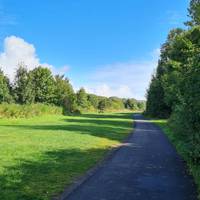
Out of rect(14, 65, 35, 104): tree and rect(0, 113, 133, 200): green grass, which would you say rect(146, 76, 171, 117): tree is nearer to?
rect(14, 65, 35, 104): tree

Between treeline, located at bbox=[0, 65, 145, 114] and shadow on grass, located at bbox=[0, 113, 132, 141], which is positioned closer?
shadow on grass, located at bbox=[0, 113, 132, 141]

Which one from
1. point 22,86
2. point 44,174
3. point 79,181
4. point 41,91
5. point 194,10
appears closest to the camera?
point 79,181

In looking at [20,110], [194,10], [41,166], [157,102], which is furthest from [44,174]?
[157,102]

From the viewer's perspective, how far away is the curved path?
813 centimetres

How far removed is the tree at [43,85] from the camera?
77.4 m

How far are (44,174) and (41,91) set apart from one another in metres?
68.2

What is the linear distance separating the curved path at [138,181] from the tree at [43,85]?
6464 cm

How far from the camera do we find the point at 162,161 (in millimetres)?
13453

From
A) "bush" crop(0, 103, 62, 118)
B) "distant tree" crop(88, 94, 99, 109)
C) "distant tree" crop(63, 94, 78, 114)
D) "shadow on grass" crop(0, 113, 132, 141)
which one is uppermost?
"distant tree" crop(88, 94, 99, 109)

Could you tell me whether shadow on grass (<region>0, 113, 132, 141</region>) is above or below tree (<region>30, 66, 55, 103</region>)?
below

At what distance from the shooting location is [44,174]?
34.4 feet

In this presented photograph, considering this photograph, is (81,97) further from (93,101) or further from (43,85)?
(43,85)

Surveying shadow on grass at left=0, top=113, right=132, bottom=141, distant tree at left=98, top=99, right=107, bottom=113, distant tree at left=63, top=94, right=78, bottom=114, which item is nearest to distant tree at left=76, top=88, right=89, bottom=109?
distant tree at left=63, top=94, right=78, bottom=114

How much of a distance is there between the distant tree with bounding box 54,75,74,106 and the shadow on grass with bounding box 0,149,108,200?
65.9m
